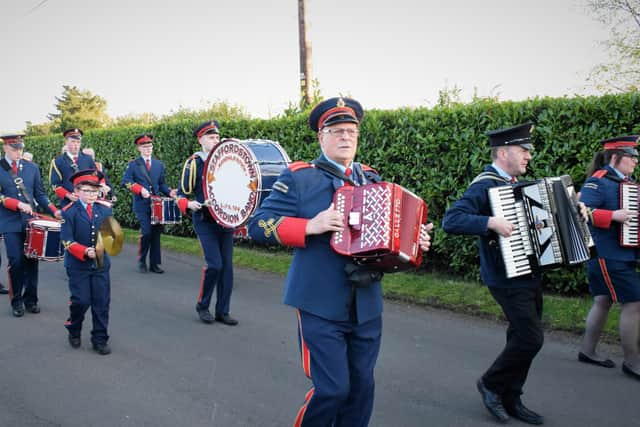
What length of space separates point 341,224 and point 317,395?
95cm

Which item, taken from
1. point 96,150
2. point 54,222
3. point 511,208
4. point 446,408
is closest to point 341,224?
point 511,208

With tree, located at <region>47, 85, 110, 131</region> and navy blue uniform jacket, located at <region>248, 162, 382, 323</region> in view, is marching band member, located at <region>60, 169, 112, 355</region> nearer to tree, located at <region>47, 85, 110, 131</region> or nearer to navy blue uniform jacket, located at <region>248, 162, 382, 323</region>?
navy blue uniform jacket, located at <region>248, 162, 382, 323</region>

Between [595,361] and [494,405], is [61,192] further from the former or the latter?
[595,361]

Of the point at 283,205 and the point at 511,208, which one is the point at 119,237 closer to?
the point at 283,205

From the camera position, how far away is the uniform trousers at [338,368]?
118 inches

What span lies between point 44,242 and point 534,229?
5.76m

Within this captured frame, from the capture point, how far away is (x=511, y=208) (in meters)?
3.97

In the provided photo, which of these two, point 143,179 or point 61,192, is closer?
point 61,192

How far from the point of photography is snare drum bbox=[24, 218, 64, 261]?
6.91m

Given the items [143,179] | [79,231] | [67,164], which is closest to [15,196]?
[79,231]

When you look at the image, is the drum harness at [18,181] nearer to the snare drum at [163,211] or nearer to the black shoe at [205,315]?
the snare drum at [163,211]

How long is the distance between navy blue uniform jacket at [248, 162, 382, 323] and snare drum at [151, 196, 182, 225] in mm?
7106

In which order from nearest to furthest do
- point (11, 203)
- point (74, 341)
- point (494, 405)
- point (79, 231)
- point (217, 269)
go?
point (494, 405) < point (79, 231) < point (74, 341) < point (217, 269) < point (11, 203)

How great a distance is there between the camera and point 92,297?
5.84 meters
